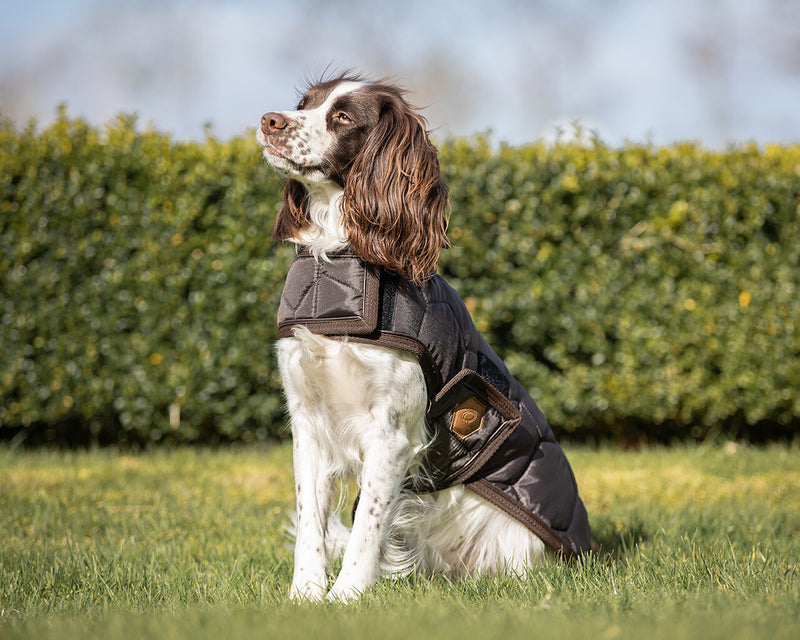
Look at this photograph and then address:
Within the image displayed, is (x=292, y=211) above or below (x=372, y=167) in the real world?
below

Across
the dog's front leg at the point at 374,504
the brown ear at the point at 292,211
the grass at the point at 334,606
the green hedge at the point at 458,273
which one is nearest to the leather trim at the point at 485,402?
the dog's front leg at the point at 374,504

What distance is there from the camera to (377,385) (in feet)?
8.71

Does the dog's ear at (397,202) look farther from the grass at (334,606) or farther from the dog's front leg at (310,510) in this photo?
the grass at (334,606)

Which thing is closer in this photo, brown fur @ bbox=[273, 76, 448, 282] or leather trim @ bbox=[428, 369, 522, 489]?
brown fur @ bbox=[273, 76, 448, 282]

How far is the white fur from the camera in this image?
105 inches

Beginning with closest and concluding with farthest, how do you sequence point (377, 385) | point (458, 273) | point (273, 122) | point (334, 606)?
point (334, 606) → point (377, 385) → point (273, 122) → point (458, 273)

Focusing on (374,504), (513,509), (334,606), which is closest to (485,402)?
(513,509)

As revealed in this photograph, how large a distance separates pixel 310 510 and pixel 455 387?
71 centimetres

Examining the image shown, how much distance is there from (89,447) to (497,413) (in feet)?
16.2

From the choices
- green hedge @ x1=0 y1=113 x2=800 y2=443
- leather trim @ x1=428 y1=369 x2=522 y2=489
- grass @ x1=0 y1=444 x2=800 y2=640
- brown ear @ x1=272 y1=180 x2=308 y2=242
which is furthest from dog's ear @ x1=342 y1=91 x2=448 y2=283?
green hedge @ x1=0 y1=113 x2=800 y2=443

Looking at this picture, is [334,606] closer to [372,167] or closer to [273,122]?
[372,167]

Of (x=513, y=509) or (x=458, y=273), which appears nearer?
(x=513, y=509)

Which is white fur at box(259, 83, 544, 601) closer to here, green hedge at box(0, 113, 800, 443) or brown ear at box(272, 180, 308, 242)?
brown ear at box(272, 180, 308, 242)

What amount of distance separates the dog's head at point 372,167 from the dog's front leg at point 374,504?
0.62 m
